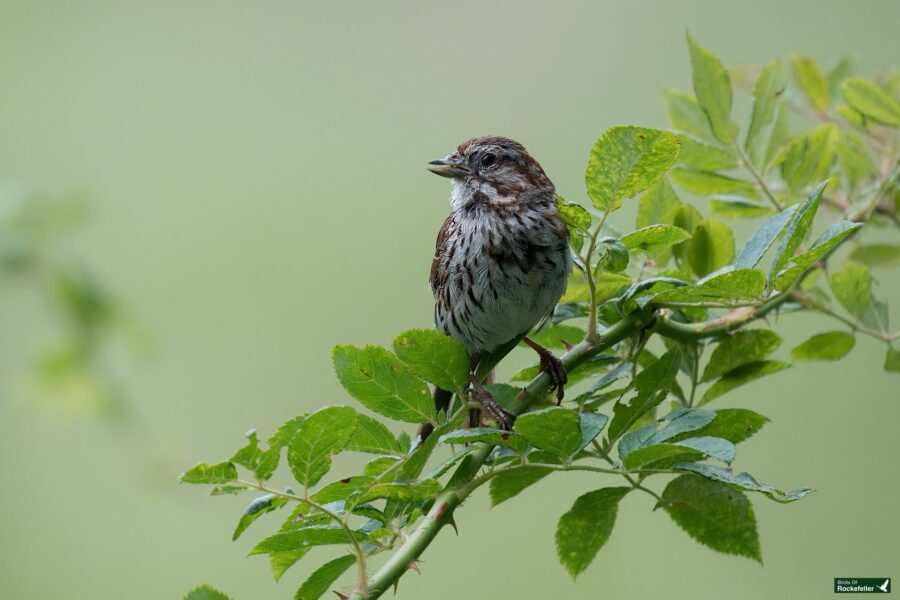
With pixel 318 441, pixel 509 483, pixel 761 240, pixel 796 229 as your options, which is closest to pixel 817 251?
pixel 796 229

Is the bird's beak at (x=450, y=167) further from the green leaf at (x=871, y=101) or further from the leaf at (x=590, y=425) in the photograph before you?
the leaf at (x=590, y=425)

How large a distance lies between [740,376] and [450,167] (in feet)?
3.07

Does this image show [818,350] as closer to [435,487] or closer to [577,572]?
[577,572]

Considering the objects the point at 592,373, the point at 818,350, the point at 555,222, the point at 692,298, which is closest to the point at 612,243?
the point at 692,298

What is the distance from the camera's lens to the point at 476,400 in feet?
3.77

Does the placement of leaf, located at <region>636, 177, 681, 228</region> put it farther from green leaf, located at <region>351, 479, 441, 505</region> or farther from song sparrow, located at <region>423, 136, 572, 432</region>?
green leaf, located at <region>351, 479, 441, 505</region>

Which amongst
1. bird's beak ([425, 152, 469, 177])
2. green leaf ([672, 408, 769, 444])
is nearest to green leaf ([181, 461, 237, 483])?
green leaf ([672, 408, 769, 444])

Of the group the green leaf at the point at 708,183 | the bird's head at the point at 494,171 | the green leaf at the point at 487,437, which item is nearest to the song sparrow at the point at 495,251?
the bird's head at the point at 494,171

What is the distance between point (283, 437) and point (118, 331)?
0.59 m

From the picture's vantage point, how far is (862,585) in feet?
4.81

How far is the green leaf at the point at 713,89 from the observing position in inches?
54.1

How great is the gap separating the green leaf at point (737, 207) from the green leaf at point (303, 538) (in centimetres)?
81

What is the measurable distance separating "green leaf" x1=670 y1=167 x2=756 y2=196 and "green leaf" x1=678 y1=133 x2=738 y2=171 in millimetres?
29

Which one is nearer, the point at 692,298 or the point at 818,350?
the point at 692,298
